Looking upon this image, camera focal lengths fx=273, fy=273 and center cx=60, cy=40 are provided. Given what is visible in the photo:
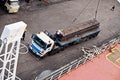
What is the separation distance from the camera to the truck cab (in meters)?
27.2

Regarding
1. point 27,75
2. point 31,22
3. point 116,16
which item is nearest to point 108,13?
point 116,16

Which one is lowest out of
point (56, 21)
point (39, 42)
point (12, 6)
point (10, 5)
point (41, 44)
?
point (56, 21)

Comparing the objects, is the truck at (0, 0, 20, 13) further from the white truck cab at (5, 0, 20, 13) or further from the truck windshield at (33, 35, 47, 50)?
the truck windshield at (33, 35, 47, 50)

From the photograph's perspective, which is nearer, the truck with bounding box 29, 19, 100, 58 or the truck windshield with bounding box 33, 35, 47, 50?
the truck windshield with bounding box 33, 35, 47, 50

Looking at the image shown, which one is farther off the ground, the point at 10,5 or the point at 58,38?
the point at 10,5

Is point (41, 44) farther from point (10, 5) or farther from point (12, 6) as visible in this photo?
point (10, 5)

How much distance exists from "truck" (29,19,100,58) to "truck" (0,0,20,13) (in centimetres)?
711

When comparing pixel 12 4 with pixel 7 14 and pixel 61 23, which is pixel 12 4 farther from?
pixel 61 23

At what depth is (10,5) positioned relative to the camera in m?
34.1

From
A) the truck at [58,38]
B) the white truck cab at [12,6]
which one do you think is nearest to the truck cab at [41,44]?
the truck at [58,38]

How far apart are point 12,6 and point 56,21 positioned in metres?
5.96

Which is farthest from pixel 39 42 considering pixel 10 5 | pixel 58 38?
pixel 10 5

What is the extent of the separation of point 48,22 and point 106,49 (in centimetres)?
983

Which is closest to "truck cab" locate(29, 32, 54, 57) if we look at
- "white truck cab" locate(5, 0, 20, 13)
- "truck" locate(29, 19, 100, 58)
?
"truck" locate(29, 19, 100, 58)
